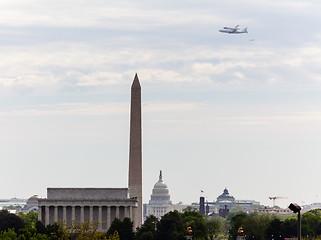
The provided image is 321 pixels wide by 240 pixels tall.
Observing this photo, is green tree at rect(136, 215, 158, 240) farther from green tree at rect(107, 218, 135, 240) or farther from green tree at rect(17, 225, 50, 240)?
green tree at rect(17, 225, 50, 240)

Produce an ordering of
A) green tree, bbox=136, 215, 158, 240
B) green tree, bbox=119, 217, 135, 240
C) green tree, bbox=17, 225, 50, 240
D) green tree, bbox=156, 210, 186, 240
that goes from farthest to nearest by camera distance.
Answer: green tree, bbox=119, 217, 135, 240 < green tree, bbox=156, 210, 186, 240 < green tree, bbox=136, 215, 158, 240 < green tree, bbox=17, 225, 50, 240

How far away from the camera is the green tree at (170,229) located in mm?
188875

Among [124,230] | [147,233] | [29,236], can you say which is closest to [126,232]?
[124,230]

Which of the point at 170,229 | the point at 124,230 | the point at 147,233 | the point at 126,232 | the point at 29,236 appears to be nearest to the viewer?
the point at 29,236

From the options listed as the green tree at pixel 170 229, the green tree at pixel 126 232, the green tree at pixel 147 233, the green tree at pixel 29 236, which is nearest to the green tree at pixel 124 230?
the green tree at pixel 126 232

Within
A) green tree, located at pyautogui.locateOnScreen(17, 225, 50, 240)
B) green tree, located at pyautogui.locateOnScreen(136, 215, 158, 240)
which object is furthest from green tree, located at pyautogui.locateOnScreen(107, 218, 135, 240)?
green tree, located at pyautogui.locateOnScreen(17, 225, 50, 240)

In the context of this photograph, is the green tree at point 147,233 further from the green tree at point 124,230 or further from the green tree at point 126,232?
the green tree at point 124,230

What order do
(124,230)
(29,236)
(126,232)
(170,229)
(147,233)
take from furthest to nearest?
(124,230) < (126,232) < (170,229) < (147,233) < (29,236)

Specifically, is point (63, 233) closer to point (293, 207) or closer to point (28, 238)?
point (28, 238)

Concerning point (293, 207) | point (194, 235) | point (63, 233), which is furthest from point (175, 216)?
point (293, 207)

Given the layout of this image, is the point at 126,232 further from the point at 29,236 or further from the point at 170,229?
the point at 29,236

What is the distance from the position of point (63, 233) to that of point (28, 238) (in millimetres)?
14530

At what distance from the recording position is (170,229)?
192 metres

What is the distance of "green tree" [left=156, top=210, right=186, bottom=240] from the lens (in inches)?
7436
